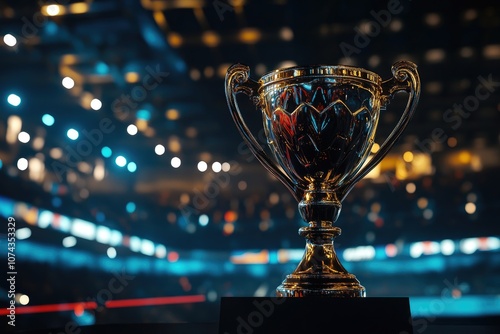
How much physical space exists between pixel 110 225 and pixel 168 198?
1.45 feet

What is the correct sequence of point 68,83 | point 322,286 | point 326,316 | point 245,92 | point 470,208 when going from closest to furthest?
point 326,316 → point 322,286 → point 245,92 → point 68,83 → point 470,208

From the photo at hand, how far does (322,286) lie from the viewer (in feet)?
2.48

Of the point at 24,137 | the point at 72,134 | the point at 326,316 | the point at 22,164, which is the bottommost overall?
the point at 326,316

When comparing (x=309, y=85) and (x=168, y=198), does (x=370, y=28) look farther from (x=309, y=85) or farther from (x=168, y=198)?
(x=309, y=85)

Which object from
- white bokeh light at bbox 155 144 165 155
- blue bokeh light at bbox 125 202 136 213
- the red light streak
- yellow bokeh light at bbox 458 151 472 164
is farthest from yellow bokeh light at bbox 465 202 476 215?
blue bokeh light at bbox 125 202 136 213

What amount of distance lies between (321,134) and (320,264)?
203mm

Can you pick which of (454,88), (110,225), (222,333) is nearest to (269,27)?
(454,88)

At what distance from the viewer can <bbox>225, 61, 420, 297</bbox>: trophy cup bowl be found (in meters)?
0.78

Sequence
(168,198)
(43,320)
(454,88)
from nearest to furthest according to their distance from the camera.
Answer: (43,320), (454,88), (168,198)

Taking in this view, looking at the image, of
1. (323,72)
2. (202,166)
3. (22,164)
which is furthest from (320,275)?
(202,166)

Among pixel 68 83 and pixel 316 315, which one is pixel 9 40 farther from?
pixel 316 315

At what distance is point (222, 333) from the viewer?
2.04 ft

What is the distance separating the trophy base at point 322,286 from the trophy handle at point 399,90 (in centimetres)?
19

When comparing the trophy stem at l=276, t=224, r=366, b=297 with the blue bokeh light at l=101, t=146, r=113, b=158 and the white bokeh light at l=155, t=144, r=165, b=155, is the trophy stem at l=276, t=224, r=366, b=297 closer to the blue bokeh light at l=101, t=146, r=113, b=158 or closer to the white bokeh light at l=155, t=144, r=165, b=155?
the blue bokeh light at l=101, t=146, r=113, b=158
